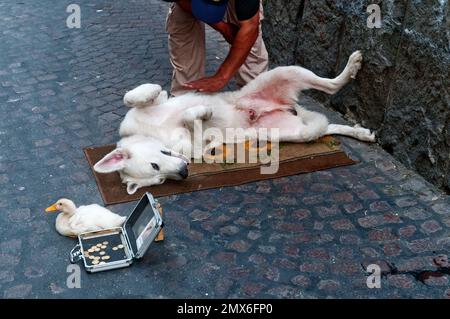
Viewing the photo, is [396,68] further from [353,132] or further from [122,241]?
[122,241]

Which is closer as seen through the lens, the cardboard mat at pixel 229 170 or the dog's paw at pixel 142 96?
the cardboard mat at pixel 229 170

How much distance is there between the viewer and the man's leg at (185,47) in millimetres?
5711

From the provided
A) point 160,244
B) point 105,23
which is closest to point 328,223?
point 160,244

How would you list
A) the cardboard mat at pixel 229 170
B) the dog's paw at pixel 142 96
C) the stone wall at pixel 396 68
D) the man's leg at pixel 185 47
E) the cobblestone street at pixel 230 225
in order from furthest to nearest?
the man's leg at pixel 185 47 → the dog's paw at pixel 142 96 → the cardboard mat at pixel 229 170 → the stone wall at pixel 396 68 → the cobblestone street at pixel 230 225

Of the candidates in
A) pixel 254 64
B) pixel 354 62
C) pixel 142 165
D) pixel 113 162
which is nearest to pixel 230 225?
pixel 142 165

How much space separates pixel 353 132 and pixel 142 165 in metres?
1.96

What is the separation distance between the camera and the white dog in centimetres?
448

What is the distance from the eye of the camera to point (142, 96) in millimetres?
4734

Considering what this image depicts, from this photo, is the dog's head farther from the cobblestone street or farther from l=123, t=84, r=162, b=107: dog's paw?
l=123, t=84, r=162, b=107: dog's paw

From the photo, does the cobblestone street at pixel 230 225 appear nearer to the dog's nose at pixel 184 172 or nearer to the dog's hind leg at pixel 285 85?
the dog's nose at pixel 184 172

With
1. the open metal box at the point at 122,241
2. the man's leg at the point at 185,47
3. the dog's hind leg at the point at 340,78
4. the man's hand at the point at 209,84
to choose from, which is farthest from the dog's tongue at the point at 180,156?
the dog's hind leg at the point at 340,78

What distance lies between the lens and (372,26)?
493 cm

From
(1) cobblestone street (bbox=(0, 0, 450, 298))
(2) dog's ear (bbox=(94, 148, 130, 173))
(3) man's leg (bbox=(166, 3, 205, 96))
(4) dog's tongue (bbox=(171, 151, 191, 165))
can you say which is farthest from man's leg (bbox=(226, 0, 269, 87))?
(2) dog's ear (bbox=(94, 148, 130, 173))

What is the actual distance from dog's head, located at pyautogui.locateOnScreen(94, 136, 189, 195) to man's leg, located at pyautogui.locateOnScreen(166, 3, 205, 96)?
1303 millimetres
